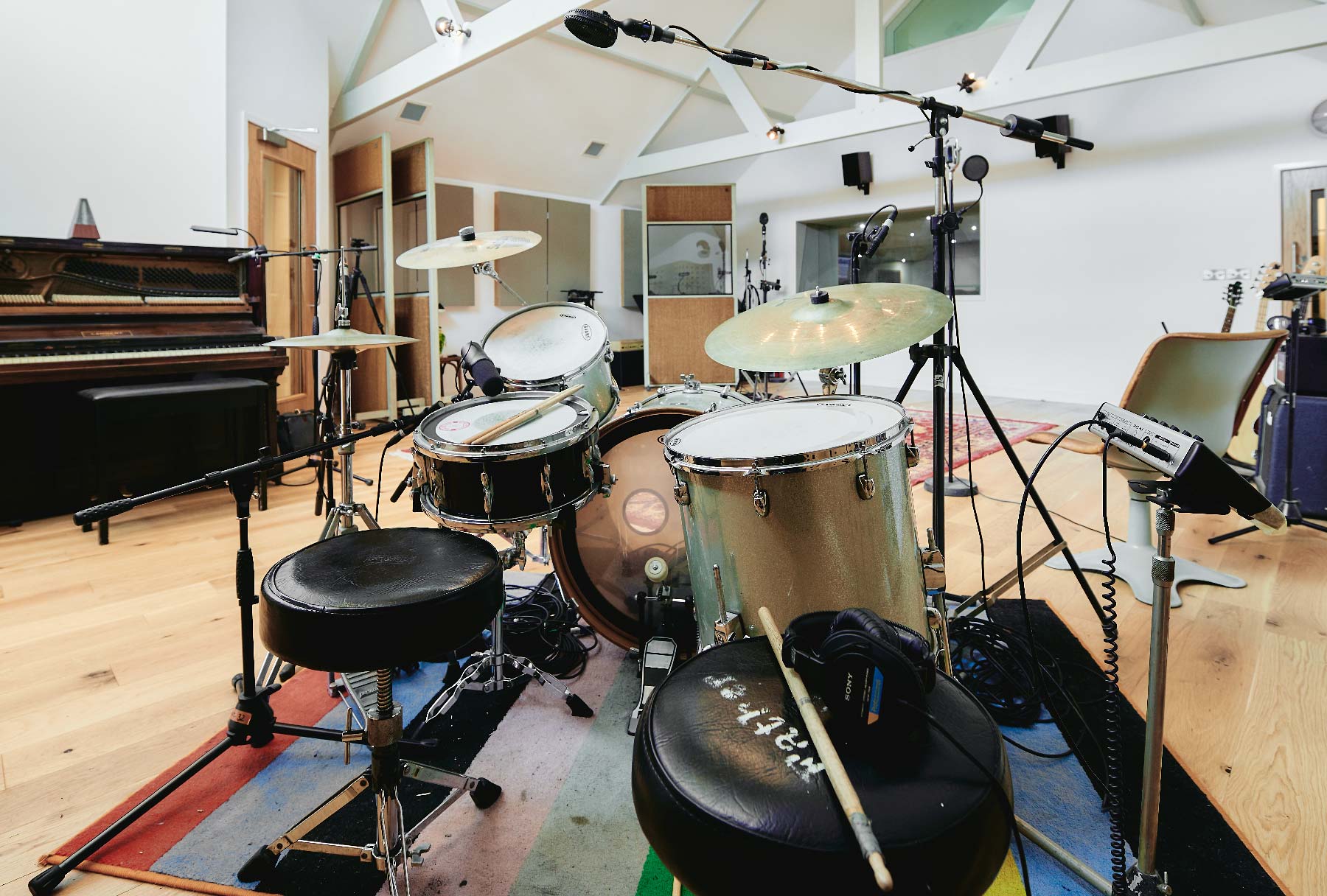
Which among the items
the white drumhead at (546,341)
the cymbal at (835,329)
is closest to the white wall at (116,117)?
the white drumhead at (546,341)

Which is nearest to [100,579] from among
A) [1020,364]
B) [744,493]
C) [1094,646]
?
[744,493]

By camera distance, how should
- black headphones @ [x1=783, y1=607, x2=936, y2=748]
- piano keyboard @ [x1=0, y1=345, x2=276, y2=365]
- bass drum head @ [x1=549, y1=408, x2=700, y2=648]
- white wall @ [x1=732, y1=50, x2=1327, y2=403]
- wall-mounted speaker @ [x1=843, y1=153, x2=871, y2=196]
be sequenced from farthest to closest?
1. wall-mounted speaker @ [x1=843, y1=153, x2=871, y2=196]
2. white wall @ [x1=732, y1=50, x2=1327, y2=403]
3. piano keyboard @ [x1=0, y1=345, x2=276, y2=365]
4. bass drum head @ [x1=549, y1=408, x2=700, y2=648]
5. black headphones @ [x1=783, y1=607, x2=936, y2=748]

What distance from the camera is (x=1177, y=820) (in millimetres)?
1229

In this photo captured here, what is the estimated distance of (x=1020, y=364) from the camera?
650 cm

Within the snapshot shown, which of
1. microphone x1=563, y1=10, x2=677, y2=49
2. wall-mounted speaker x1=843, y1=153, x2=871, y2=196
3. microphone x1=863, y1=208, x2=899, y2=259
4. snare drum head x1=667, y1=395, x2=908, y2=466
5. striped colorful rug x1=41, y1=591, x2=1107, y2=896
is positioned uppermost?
wall-mounted speaker x1=843, y1=153, x2=871, y2=196

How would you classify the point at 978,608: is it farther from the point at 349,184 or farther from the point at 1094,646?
the point at 349,184

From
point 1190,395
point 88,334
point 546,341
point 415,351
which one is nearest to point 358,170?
point 415,351

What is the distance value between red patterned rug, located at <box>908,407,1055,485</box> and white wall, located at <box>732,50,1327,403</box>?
147 cm

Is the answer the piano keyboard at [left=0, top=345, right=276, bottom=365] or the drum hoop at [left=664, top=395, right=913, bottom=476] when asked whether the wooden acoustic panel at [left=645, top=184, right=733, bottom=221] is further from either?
the drum hoop at [left=664, top=395, right=913, bottom=476]

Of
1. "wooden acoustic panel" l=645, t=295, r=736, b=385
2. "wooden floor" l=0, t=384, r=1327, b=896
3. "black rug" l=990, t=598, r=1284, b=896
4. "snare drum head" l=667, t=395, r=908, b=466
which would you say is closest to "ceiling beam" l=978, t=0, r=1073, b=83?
"wooden acoustic panel" l=645, t=295, r=736, b=385

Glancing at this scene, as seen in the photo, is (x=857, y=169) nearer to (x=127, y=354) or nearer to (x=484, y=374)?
(x=127, y=354)

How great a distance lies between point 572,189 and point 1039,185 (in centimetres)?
463

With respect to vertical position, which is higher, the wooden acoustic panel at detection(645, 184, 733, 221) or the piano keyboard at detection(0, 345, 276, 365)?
the wooden acoustic panel at detection(645, 184, 733, 221)

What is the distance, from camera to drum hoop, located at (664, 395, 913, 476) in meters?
1.16
